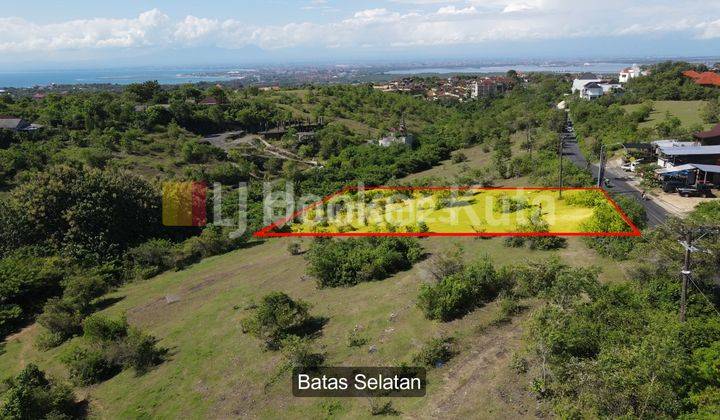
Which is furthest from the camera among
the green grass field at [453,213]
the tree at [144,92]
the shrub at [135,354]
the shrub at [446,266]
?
the tree at [144,92]

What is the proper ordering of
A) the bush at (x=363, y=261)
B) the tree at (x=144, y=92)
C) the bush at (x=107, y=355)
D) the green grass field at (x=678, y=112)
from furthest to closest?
1. the tree at (x=144, y=92)
2. the green grass field at (x=678, y=112)
3. the bush at (x=363, y=261)
4. the bush at (x=107, y=355)

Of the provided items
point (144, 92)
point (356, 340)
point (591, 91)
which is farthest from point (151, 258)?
point (591, 91)

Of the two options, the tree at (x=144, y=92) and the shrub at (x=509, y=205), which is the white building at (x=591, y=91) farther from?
the tree at (x=144, y=92)

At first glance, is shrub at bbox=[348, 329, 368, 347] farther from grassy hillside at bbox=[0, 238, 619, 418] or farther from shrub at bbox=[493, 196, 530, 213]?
shrub at bbox=[493, 196, 530, 213]

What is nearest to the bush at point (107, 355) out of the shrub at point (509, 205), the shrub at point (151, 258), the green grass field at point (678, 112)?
the shrub at point (151, 258)

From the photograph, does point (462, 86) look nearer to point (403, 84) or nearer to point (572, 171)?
point (403, 84)

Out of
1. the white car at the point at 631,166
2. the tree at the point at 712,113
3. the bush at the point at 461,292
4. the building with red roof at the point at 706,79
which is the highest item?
the building with red roof at the point at 706,79
